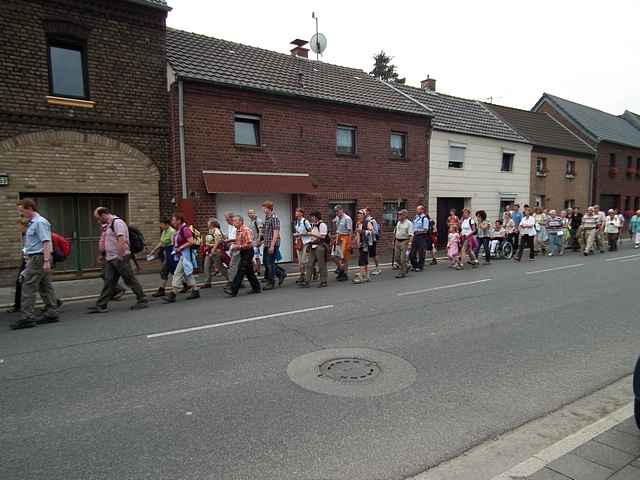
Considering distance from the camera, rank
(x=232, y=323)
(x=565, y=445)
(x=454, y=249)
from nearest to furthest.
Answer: (x=565, y=445), (x=232, y=323), (x=454, y=249)

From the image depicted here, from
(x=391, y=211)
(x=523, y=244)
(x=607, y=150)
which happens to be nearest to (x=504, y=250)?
(x=523, y=244)

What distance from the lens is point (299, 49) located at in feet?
60.2

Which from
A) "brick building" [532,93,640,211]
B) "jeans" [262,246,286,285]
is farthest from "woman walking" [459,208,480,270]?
"brick building" [532,93,640,211]

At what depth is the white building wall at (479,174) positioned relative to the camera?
17438mm

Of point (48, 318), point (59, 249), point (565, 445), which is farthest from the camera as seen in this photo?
point (59, 249)

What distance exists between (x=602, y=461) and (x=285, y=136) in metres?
12.1

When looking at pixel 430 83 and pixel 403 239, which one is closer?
pixel 403 239

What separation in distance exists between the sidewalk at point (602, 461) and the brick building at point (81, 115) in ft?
35.3

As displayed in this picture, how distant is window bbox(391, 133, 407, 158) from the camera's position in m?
16.3

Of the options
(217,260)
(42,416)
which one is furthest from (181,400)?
(217,260)

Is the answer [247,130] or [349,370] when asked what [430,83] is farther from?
[349,370]

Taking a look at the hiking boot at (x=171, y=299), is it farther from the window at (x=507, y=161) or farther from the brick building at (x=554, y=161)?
the brick building at (x=554, y=161)

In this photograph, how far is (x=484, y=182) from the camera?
62.8 feet

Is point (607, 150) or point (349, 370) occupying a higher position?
point (607, 150)
